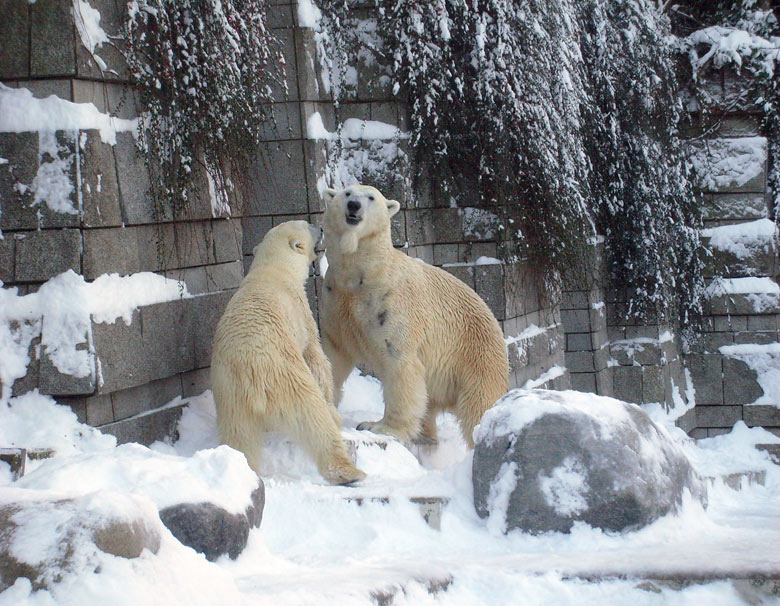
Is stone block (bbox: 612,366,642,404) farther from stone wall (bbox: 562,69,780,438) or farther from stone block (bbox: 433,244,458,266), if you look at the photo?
stone block (bbox: 433,244,458,266)

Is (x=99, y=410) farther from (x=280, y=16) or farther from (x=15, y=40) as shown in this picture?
(x=280, y=16)

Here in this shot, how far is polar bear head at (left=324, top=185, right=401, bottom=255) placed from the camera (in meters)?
4.51

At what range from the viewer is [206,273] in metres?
4.54

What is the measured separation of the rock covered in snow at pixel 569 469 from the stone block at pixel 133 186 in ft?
5.91

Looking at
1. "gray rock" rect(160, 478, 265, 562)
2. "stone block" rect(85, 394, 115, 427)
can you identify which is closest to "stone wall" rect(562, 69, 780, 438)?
"stone block" rect(85, 394, 115, 427)

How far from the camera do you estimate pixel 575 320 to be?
7.77 metres

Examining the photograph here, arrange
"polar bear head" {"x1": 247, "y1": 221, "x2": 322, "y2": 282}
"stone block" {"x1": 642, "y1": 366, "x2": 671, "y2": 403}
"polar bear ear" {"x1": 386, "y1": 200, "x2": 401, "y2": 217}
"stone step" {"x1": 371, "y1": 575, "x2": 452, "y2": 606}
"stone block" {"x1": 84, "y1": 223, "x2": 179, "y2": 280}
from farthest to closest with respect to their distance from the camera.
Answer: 1. "stone block" {"x1": 642, "y1": 366, "x2": 671, "y2": 403}
2. "polar bear ear" {"x1": 386, "y1": 200, "x2": 401, "y2": 217}
3. "polar bear head" {"x1": 247, "y1": 221, "x2": 322, "y2": 282}
4. "stone block" {"x1": 84, "y1": 223, "x2": 179, "y2": 280}
5. "stone step" {"x1": 371, "y1": 575, "x2": 452, "y2": 606}

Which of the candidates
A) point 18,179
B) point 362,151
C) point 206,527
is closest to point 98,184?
point 18,179

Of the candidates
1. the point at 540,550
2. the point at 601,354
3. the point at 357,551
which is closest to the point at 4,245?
the point at 357,551

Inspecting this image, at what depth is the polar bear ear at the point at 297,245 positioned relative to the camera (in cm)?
430

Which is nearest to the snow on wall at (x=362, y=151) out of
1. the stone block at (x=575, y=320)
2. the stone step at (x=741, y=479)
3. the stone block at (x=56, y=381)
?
the stone block at (x=56, y=381)

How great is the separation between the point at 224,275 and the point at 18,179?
1.24 meters

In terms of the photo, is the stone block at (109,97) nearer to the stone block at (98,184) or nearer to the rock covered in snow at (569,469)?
the stone block at (98,184)

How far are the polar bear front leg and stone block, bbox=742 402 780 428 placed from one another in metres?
4.75
